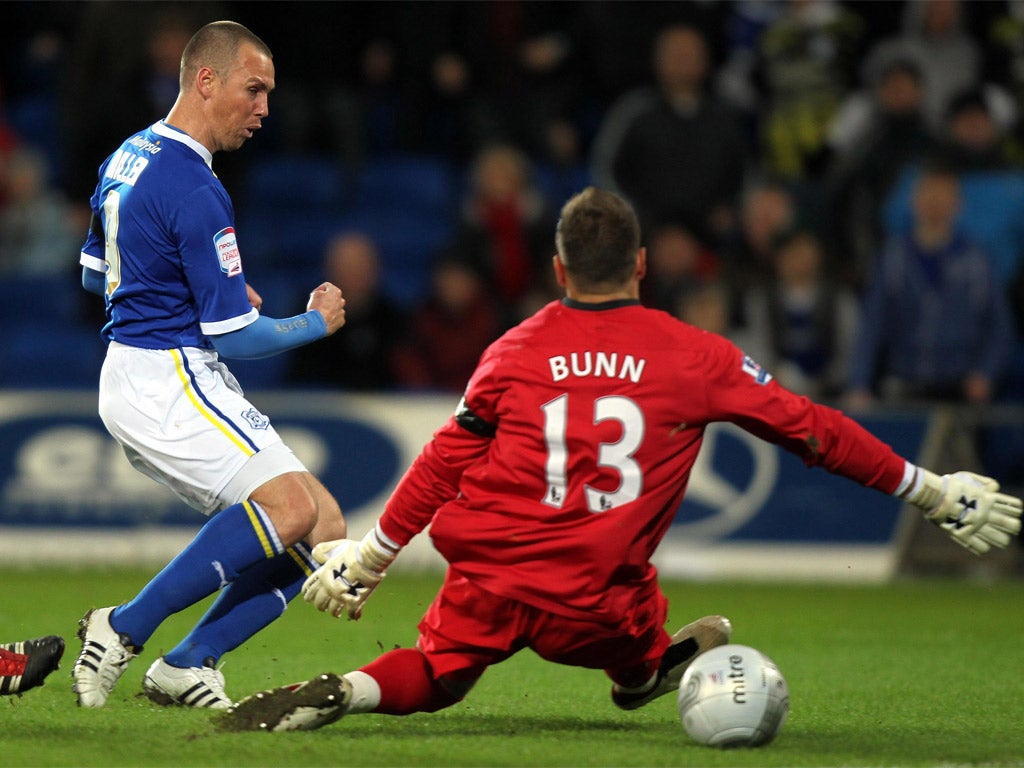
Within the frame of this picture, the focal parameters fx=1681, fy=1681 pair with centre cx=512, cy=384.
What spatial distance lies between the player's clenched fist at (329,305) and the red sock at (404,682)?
3.55 feet

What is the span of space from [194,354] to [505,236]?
6.49 metres

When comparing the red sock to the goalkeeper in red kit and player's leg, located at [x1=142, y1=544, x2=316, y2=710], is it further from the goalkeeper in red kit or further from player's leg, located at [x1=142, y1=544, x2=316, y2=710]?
player's leg, located at [x1=142, y1=544, x2=316, y2=710]

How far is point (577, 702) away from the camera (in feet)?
18.2

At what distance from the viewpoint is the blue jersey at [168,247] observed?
16.3 feet

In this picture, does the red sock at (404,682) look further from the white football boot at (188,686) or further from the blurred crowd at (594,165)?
the blurred crowd at (594,165)

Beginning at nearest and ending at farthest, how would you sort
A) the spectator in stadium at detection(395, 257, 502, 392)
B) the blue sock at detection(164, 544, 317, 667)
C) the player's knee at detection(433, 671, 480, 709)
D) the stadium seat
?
the player's knee at detection(433, 671, 480, 709) → the blue sock at detection(164, 544, 317, 667) → the spectator in stadium at detection(395, 257, 502, 392) → the stadium seat

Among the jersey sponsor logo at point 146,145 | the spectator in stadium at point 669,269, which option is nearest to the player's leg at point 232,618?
the jersey sponsor logo at point 146,145

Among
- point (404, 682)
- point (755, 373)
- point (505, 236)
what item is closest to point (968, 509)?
point (755, 373)

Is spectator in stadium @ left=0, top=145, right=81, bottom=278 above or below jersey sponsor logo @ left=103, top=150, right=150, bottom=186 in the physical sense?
below

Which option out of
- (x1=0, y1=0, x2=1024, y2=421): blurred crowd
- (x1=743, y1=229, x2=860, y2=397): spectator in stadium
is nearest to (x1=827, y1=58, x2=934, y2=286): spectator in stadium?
(x1=0, y1=0, x2=1024, y2=421): blurred crowd

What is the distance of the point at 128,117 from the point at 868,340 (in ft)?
17.0

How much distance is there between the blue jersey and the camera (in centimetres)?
497

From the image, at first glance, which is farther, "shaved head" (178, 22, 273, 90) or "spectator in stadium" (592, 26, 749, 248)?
"spectator in stadium" (592, 26, 749, 248)

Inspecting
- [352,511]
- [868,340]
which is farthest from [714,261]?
[352,511]
